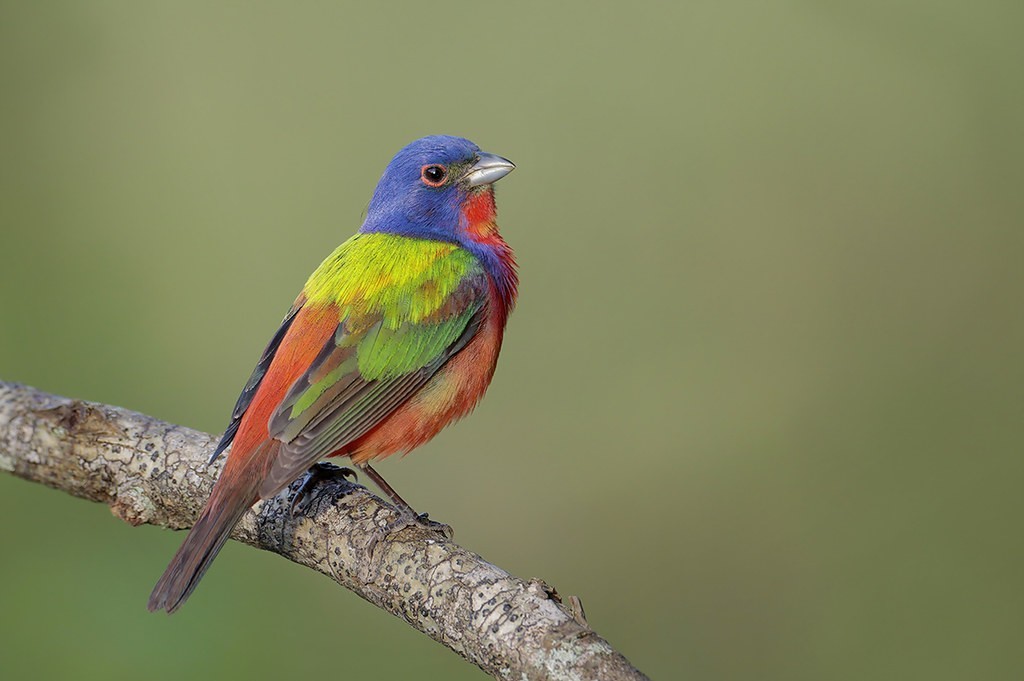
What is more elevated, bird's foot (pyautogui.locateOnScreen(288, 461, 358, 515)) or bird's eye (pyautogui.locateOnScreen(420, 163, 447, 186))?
bird's eye (pyautogui.locateOnScreen(420, 163, 447, 186))

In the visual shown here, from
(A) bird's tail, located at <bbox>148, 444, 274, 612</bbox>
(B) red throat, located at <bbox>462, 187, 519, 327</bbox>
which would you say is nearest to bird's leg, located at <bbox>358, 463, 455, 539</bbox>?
(A) bird's tail, located at <bbox>148, 444, 274, 612</bbox>

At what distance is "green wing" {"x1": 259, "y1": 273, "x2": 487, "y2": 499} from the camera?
409 centimetres

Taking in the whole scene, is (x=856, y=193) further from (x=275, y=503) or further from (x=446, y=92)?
(x=275, y=503)

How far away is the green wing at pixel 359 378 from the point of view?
409 centimetres

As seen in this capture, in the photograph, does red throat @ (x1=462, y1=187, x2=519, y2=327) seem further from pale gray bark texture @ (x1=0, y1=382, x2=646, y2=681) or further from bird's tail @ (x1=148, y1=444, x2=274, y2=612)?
bird's tail @ (x1=148, y1=444, x2=274, y2=612)

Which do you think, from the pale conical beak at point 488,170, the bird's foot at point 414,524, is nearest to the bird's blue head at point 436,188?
the pale conical beak at point 488,170

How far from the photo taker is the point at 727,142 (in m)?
8.14

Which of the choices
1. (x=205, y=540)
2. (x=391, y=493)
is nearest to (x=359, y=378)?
(x=391, y=493)

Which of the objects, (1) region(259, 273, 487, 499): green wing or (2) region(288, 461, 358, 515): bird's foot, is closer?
(1) region(259, 273, 487, 499): green wing

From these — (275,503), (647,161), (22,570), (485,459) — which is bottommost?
(22,570)

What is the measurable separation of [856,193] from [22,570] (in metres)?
5.79

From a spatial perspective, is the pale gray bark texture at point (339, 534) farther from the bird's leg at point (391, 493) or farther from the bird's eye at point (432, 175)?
the bird's eye at point (432, 175)

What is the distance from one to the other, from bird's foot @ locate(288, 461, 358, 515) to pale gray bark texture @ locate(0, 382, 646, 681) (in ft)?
0.09

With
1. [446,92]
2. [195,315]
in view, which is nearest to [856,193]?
[446,92]
